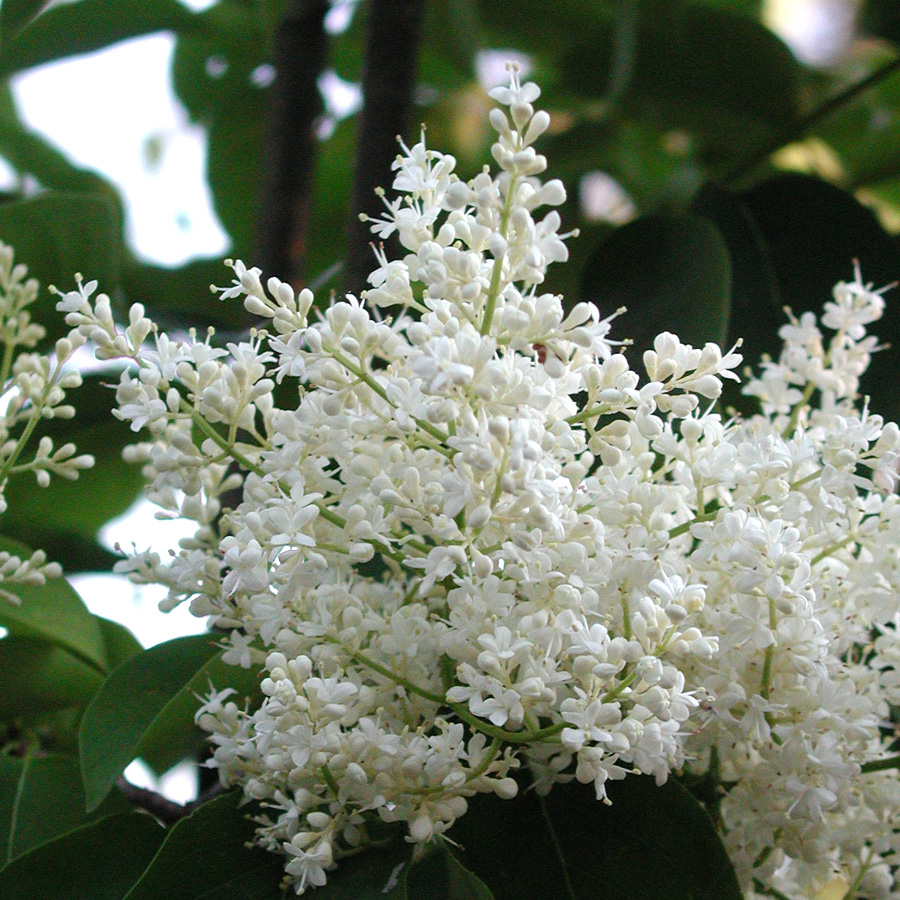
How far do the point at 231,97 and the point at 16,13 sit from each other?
3.67 feet

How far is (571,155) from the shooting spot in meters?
1.96

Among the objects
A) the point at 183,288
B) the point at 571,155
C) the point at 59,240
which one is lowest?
the point at 59,240

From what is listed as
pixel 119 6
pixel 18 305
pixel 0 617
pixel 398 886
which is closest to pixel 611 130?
pixel 119 6

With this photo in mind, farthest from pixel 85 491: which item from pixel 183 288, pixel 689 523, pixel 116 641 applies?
pixel 689 523

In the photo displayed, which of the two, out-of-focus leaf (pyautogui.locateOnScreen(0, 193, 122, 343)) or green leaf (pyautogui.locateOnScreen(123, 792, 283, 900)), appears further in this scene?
out-of-focus leaf (pyautogui.locateOnScreen(0, 193, 122, 343))

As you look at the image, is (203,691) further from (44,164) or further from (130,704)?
(44,164)

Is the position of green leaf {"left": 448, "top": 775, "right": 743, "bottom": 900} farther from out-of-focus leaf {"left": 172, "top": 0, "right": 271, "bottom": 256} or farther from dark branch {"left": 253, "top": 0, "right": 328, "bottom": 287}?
out-of-focus leaf {"left": 172, "top": 0, "right": 271, "bottom": 256}

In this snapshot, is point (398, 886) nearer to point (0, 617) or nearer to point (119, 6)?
point (0, 617)

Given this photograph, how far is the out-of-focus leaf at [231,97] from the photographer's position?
217 centimetres

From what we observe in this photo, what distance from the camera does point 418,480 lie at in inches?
30.6

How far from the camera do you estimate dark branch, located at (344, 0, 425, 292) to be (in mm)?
1440

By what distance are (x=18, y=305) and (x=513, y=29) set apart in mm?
1330

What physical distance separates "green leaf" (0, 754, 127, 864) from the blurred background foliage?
513 mm

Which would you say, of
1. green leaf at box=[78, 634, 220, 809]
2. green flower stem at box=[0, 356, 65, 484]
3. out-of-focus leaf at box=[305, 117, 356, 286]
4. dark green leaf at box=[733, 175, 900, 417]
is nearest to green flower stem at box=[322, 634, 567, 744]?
green leaf at box=[78, 634, 220, 809]
